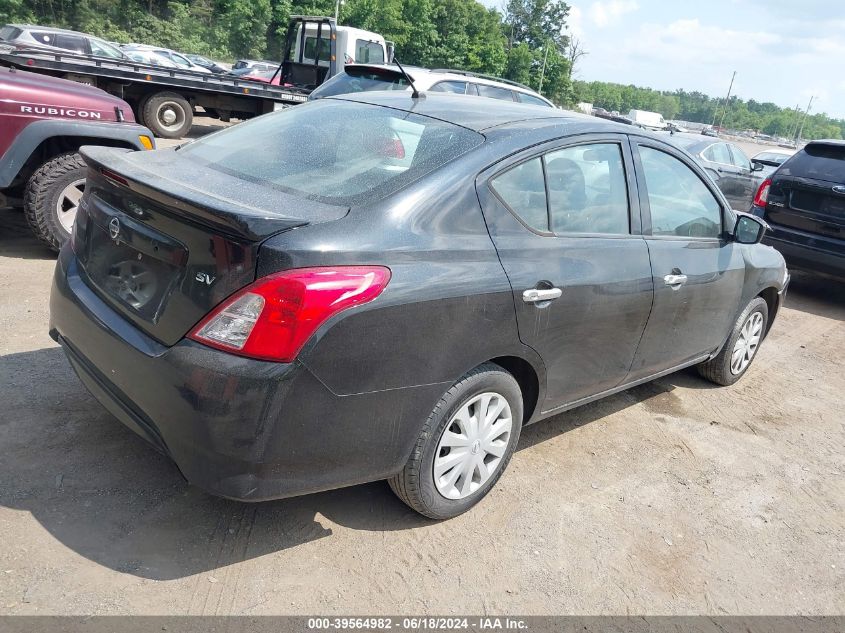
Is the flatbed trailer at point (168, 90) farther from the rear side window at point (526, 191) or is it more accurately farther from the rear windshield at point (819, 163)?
the rear side window at point (526, 191)

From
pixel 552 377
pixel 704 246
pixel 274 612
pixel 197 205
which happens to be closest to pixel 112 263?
pixel 197 205

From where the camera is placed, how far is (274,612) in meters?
2.41

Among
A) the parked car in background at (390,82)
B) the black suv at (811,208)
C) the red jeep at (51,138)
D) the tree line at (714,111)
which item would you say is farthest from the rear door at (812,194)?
the tree line at (714,111)

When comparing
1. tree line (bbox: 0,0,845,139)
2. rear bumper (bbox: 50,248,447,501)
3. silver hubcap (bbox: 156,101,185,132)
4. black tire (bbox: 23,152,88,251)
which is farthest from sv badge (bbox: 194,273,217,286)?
tree line (bbox: 0,0,845,139)

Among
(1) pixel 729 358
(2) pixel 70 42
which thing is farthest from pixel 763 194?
(2) pixel 70 42

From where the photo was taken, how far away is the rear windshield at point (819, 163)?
7.24 meters

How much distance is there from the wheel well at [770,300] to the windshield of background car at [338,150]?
3065mm

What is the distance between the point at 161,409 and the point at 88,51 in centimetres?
1848

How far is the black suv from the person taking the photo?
715 centimetres

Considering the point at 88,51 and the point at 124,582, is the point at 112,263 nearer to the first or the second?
the point at 124,582

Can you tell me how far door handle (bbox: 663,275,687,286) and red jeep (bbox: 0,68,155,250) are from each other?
4098 millimetres

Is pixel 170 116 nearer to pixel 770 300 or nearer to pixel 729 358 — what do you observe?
pixel 770 300

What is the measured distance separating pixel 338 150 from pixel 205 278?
3.14 feet

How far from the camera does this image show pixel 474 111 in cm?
330
